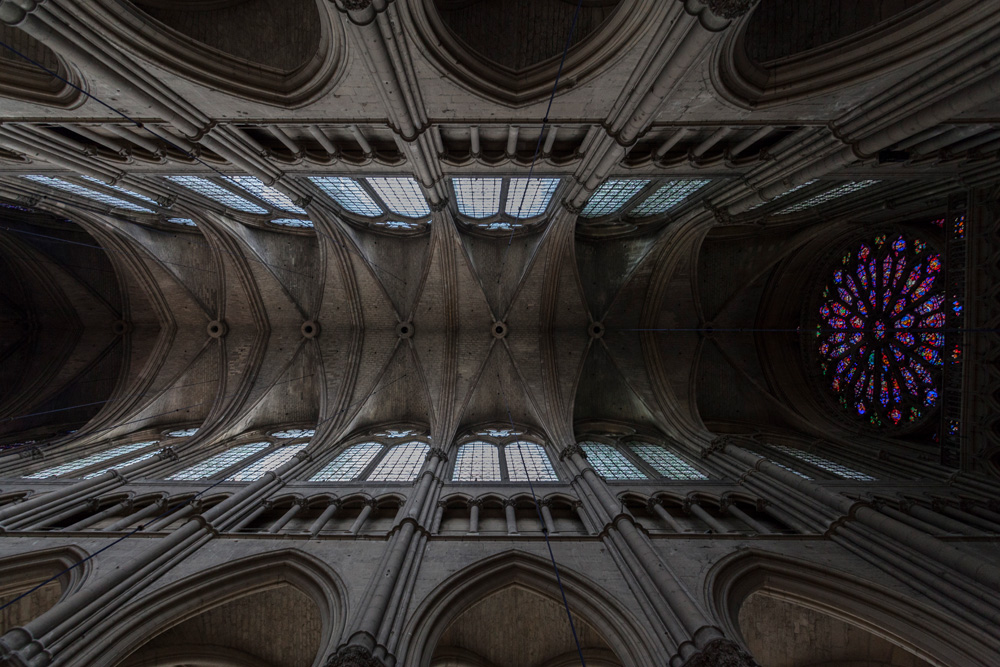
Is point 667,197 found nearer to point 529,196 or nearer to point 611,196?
point 611,196

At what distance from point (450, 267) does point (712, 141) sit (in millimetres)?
10448

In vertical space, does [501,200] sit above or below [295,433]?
above

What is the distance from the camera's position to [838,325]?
1678 cm

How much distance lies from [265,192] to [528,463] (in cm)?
1204

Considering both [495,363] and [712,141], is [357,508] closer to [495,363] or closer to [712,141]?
[495,363]

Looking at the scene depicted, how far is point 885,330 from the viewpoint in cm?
1462

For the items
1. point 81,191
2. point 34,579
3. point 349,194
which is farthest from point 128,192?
point 34,579

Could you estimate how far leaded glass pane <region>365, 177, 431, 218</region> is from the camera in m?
14.4

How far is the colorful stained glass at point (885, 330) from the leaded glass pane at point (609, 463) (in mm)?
7773

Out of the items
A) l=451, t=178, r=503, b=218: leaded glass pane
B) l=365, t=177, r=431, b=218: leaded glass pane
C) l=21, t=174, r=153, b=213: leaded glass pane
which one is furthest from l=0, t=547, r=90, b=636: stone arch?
l=451, t=178, r=503, b=218: leaded glass pane

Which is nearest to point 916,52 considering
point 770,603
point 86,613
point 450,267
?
point 770,603

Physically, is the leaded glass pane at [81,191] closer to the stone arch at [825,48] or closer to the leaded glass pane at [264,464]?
the leaded glass pane at [264,464]

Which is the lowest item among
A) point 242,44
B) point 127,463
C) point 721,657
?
point 127,463

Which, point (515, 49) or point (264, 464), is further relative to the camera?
point (264, 464)
